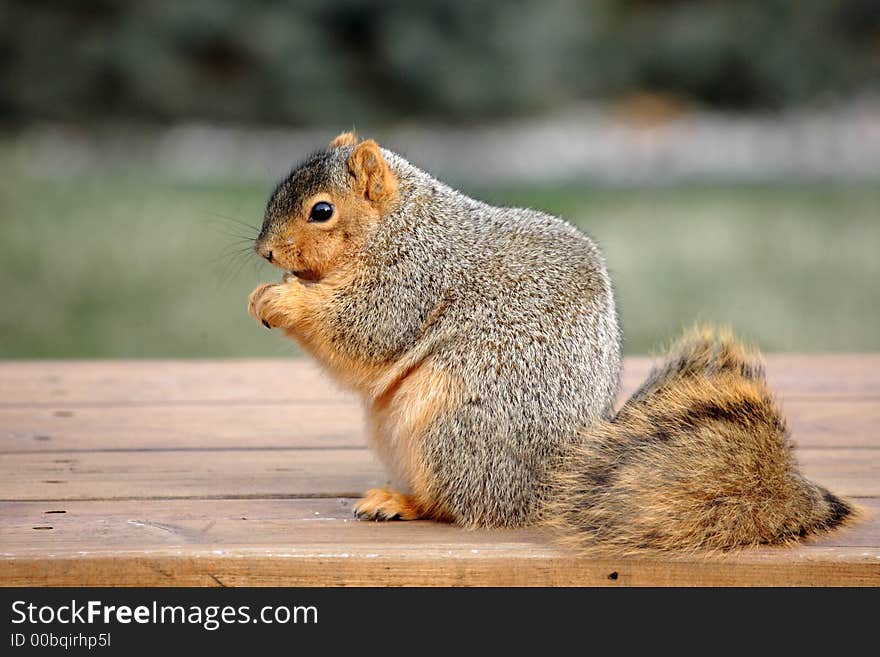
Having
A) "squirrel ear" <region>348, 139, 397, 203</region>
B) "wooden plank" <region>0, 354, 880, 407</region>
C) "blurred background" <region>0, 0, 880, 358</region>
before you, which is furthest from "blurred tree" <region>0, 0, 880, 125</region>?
"squirrel ear" <region>348, 139, 397, 203</region>

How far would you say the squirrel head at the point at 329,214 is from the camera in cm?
164

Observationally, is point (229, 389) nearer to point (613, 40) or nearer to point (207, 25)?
point (207, 25)

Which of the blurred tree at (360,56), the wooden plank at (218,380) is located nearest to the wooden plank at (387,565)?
the wooden plank at (218,380)

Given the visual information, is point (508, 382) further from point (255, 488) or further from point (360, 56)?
point (360, 56)

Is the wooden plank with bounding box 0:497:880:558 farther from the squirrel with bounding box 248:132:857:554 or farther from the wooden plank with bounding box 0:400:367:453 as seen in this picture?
the wooden plank with bounding box 0:400:367:453

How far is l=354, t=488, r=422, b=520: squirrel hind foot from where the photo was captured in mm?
1608

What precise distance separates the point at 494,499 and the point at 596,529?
15 cm

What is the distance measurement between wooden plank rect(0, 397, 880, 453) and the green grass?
1241mm

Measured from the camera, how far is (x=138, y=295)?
179 inches

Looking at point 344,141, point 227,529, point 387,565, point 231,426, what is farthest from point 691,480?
point 231,426

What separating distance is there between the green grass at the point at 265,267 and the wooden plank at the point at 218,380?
88 centimetres

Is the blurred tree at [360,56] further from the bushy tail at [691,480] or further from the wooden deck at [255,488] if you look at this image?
the bushy tail at [691,480]

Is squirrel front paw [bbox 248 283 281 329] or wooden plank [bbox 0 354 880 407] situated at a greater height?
wooden plank [bbox 0 354 880 407]

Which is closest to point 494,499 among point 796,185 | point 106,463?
point 106,463
